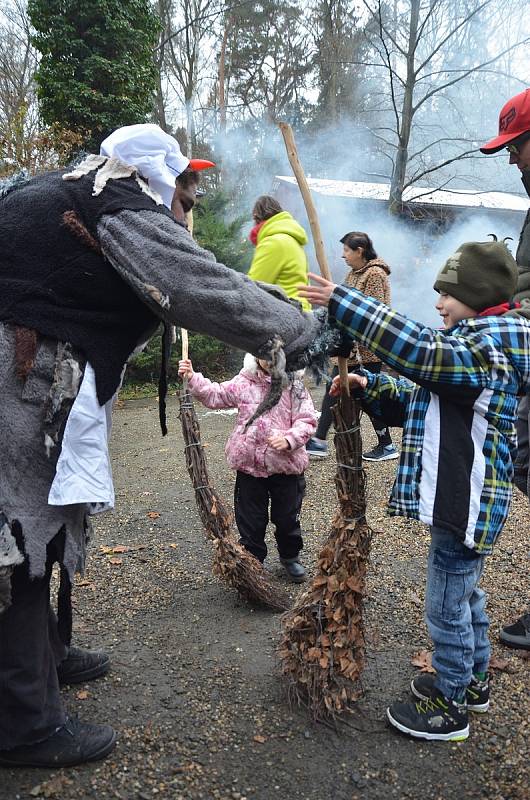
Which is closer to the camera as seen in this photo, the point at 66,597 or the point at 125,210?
the point at 125,210

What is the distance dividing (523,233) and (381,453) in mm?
3451

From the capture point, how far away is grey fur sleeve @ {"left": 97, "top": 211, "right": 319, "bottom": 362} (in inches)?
73.6

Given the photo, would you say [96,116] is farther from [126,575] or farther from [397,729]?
[397,729]

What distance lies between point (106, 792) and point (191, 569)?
1814 millimetres

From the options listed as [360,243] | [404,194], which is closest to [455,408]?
[360,243]

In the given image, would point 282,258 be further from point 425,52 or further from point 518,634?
point 425,52

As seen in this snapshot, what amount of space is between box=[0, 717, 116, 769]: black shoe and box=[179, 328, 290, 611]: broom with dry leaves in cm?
118

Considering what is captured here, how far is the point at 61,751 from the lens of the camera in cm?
226

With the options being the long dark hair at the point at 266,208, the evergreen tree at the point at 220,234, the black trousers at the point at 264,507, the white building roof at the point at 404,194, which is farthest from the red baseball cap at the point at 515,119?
the white building roof at the point at 404,194

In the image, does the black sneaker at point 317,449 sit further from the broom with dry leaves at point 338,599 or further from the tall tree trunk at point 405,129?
the tall tree trunk at point 405,129

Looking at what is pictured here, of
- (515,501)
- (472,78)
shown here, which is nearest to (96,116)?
(472,78)

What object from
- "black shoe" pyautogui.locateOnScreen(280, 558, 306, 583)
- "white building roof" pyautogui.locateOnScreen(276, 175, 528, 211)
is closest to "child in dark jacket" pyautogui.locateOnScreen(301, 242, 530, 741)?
"black shoe" pyautogui.locateOnScreen(280, 558, 306, 583)

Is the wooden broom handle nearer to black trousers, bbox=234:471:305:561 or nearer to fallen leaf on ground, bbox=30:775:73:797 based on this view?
black trousers, bbox=234:471:305:561

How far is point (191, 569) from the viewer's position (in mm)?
3963
